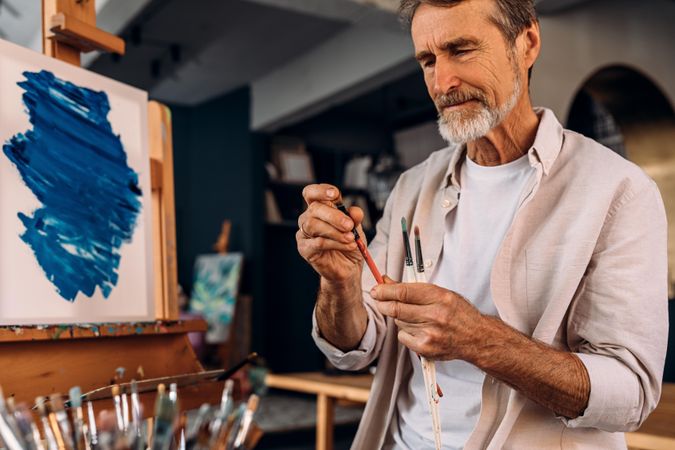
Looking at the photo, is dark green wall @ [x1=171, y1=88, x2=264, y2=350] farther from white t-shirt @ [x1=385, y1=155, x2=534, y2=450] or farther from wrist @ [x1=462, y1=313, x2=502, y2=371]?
wrist @ [x1=462, y1=313, x2=502, y2=371]

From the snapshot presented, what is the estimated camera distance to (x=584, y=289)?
44.4 inches

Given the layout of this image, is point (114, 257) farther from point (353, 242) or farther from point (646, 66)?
point (646, 66)

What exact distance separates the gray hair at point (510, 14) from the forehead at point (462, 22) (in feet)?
0.03

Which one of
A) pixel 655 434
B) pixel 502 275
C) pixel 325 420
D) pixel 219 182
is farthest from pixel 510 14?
pixel 219 182

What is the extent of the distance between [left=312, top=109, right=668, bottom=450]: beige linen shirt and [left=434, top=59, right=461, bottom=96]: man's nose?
0.19 meters

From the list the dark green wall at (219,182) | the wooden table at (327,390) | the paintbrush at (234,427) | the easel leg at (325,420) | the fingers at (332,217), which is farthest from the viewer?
the dark green wall at (219,182)

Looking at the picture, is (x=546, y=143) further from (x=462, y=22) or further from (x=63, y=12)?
(x=63, y=12)

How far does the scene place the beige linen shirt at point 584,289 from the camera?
1057mm

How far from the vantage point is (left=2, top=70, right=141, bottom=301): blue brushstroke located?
1.24m

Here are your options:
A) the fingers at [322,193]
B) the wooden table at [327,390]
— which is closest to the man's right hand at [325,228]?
the fingers at [322,193]

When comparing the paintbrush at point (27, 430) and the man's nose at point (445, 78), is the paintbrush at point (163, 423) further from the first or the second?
the man's nose at point (445, 78)

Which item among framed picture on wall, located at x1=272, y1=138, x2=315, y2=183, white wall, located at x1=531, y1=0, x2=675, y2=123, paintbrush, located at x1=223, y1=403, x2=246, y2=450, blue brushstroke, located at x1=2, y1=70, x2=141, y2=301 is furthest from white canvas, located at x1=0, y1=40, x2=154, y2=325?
framed picture on wall, located at x1=272, y1=138, x2=315, y2=183

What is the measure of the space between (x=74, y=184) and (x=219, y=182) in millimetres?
5698

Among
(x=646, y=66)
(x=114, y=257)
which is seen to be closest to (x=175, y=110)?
(x=646, y=66)
